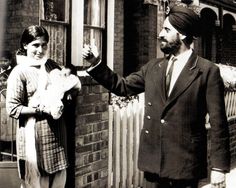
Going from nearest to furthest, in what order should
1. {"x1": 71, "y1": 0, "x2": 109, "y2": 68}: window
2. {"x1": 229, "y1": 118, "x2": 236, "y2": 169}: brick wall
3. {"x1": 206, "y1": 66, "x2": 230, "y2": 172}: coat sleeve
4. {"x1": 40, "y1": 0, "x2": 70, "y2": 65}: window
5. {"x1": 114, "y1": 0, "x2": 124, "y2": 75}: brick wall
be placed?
1. {"x1": 206, "y1": 66, "x2": 230, "y2": 172}: coat sleeve
2. {"x1": 40, "y1": 0, "x2": 70, "y2": 65}: window
3. {"x1": 71, "y1": 0, "x2": 109, "y2": 68}: window
4. {"x1": 229, "y1": 118, "x2": 236, "y2": 169}: brick wall
5. {"x1": 114, "y1": 0, "x2": 124, "y2": 75}: brick wall

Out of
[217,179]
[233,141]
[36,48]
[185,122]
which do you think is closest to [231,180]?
[233,141]

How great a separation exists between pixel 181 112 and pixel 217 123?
0.28m

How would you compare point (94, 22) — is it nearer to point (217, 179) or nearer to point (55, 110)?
point (55, 110)

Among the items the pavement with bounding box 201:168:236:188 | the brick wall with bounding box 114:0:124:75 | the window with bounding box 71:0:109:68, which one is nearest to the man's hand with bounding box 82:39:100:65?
the window with bounding box 71:0:109:68

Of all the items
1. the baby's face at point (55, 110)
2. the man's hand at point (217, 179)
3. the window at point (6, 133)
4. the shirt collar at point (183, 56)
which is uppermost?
the shirt collar at point (183, 56)

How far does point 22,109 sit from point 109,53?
1.83 metres

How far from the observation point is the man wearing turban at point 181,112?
3.44 metres

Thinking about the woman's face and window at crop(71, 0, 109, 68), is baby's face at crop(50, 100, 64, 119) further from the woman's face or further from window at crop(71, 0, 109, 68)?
window at crop(71, 0, 109, 68)

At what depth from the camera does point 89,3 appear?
193 inches

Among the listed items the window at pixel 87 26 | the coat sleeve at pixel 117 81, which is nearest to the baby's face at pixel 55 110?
the coat sleeve at pixel 117 81

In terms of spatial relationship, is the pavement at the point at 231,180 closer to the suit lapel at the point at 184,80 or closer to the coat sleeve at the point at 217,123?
the coat sleeve at the point at 217,123

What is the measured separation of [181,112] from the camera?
348cm

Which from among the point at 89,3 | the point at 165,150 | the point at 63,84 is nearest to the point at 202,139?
the point at 165,150

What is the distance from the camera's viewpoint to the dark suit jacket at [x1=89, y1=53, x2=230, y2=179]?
3.44m
